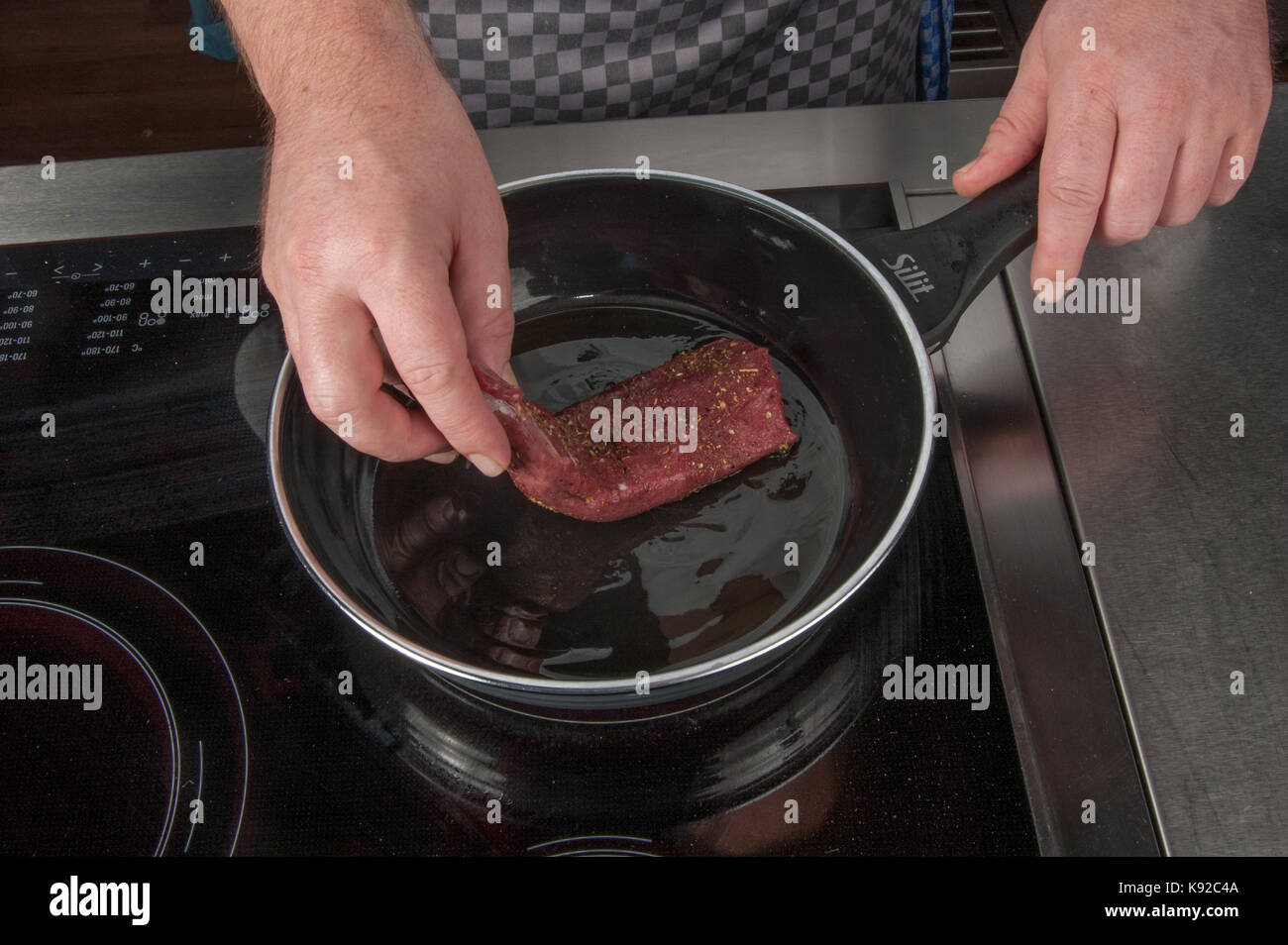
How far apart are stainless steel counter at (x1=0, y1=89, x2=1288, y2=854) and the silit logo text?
139 mm

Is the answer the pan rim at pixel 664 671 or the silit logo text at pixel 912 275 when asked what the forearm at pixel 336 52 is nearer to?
the pan rim at pixel 664 671

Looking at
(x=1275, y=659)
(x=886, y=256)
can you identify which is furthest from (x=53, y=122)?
(x=1275, y=659)

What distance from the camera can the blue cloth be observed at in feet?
4.42

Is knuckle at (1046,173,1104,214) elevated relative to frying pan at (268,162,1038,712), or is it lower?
elevated

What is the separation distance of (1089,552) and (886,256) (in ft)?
1.17

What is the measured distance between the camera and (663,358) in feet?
3.51

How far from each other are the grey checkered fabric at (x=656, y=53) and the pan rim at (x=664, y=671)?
51 cm

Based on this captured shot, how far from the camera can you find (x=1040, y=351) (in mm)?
1024

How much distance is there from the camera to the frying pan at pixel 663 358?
2.58ft
